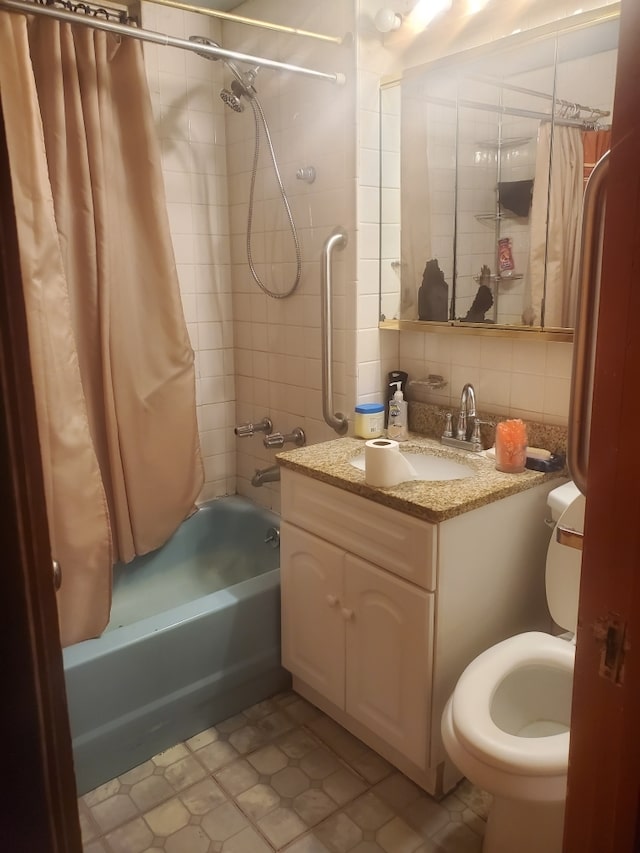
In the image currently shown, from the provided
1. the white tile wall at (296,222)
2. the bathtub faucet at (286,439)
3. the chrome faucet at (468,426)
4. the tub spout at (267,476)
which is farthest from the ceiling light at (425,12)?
the tub spout at (267,476)

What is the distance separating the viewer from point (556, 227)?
1.72m

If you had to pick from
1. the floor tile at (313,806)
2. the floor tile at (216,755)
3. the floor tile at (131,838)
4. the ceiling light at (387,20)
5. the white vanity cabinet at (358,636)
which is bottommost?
the floor tile at (131,838)

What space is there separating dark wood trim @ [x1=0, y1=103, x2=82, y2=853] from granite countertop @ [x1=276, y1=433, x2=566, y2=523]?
955 millimetres

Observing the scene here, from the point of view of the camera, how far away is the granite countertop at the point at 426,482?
5.05 feet

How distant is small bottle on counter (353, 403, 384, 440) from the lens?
6.71 feet

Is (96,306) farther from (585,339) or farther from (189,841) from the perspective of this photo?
(585,339)

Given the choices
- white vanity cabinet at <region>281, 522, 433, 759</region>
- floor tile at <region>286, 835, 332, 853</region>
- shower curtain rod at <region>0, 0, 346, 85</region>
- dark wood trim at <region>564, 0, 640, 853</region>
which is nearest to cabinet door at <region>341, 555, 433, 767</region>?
white vanity cabinet at <region>281, 522, 433, 759</region>

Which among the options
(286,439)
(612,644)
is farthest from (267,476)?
(612,644)

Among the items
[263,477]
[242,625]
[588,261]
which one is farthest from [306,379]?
[588,261]

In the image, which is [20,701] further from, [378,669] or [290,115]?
[290,115]

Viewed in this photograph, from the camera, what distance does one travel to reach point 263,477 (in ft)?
7.54

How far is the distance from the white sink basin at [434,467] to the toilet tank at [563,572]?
0.83ft

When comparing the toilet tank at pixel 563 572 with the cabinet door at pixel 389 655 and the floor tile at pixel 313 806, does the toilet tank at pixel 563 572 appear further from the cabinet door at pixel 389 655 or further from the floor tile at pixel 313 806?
the floor tile at pixel 313 806

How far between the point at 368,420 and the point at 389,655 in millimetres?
690
